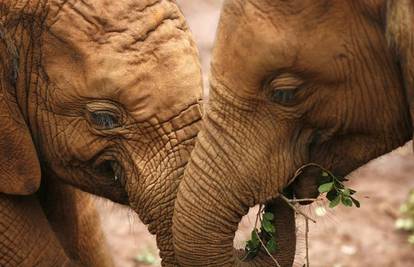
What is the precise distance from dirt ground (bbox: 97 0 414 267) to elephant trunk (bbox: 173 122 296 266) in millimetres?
3092

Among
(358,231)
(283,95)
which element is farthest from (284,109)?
(358,231)

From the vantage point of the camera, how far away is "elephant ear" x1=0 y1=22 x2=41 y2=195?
20.2 ft

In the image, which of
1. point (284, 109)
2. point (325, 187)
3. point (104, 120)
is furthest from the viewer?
point (104, 120)

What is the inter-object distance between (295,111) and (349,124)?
0.26m

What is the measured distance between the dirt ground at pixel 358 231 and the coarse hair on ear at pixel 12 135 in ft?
8.36

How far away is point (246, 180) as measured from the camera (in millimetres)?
5621

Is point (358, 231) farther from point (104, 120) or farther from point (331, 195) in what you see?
point (104, 120)

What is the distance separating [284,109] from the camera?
18.3ft

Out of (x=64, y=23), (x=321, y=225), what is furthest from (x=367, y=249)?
(x=64, y=23)

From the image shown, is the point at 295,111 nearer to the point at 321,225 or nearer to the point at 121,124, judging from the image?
the point at 121,124

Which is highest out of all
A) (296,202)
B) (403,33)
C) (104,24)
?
(403,33)

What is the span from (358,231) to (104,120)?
13.0ft

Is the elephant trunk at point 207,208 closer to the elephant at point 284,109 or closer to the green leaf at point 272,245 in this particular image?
the elephant at point 284,109

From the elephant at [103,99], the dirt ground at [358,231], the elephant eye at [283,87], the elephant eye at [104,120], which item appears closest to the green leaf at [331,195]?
the elephant eye at [283,87]
